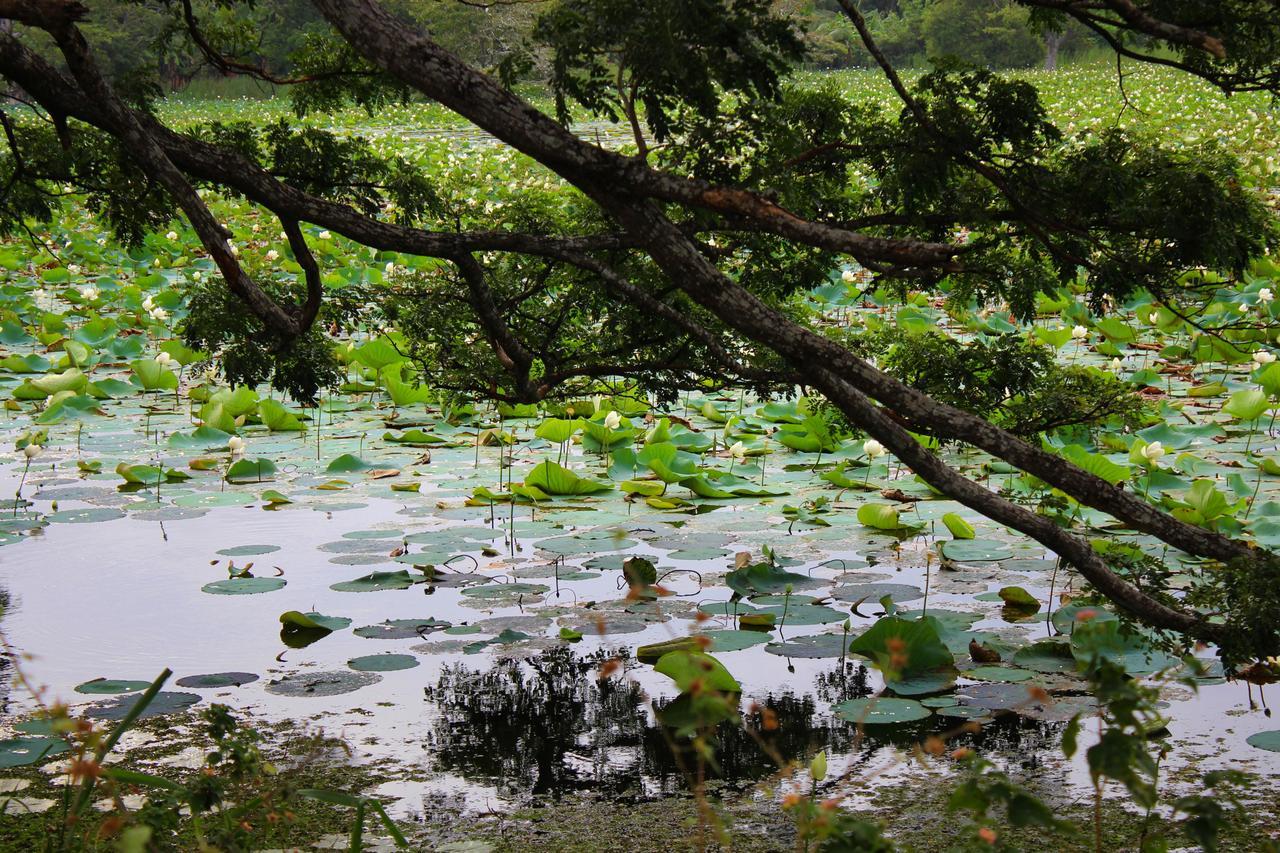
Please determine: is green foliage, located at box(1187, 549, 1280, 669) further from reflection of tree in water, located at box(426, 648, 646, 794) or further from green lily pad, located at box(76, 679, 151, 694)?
green lily pad, located at box(76, 679, 151, 694)

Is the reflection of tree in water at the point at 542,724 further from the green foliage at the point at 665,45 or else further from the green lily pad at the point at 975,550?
the green foliage at the point at 665,45

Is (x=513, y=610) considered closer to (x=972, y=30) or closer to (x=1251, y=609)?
(x=1251, y=609)

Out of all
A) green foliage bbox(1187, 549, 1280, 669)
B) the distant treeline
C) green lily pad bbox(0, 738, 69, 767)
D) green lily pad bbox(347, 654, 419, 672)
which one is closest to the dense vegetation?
green foliage bbox(1187, 549, 1280, 669)

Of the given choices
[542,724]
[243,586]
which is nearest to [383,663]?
[542,724]

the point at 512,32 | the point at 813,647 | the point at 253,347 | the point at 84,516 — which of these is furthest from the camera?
the point at 512,32

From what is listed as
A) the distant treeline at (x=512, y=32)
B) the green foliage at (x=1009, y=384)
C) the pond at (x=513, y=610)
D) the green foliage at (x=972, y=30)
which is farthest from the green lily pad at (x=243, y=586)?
the green foliage at (x=972, y=30)

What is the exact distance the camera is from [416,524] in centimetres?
458

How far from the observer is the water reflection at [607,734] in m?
2.80

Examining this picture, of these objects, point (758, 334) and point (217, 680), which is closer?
point (758, 334)

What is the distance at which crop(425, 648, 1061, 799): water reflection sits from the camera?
2805 mm

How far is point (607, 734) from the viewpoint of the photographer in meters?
3.04

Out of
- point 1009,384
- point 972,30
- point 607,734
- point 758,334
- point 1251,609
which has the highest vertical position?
point 972,30

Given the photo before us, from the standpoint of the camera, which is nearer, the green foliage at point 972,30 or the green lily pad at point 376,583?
the green lily pad at point 376,583

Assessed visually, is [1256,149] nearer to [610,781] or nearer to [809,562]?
[809,562]
